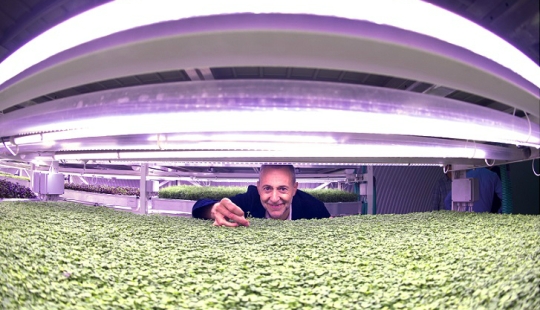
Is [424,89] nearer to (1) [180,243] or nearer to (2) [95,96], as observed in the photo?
(1) [180,243]

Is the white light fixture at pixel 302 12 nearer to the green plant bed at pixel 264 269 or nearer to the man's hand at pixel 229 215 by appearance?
the green plant bed at pixel 264 269

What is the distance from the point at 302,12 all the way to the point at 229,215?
6.06 ft

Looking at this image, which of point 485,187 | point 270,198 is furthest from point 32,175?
point 485,187

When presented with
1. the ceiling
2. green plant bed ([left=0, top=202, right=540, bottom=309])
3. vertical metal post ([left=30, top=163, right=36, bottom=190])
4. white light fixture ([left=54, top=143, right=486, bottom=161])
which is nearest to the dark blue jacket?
white light fixture ([left=54, top=143, right=486, bottom=161])

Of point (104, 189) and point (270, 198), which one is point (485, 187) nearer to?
point (270, 198)

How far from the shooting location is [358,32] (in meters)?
0.90

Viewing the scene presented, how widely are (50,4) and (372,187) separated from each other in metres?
4.24

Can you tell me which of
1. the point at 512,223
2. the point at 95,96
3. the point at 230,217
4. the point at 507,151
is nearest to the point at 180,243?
the point at 230,217

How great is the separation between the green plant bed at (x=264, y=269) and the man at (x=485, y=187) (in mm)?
1779

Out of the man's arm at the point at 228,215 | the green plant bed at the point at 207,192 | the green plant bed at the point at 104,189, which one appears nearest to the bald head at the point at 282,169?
the green plant bed at the point at 207,192

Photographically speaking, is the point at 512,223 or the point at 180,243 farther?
the point at 512,223

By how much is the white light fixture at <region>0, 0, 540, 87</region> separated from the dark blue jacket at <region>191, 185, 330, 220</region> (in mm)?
2031

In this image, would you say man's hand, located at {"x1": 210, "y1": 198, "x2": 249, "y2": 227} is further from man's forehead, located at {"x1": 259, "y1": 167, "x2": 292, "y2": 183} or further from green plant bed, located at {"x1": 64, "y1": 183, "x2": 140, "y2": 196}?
green plant bed, located at {"x1": 64, "y1": 183, "x2": 140, "y2": 196}

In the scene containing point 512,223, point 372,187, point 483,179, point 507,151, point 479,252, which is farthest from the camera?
point 372,187
